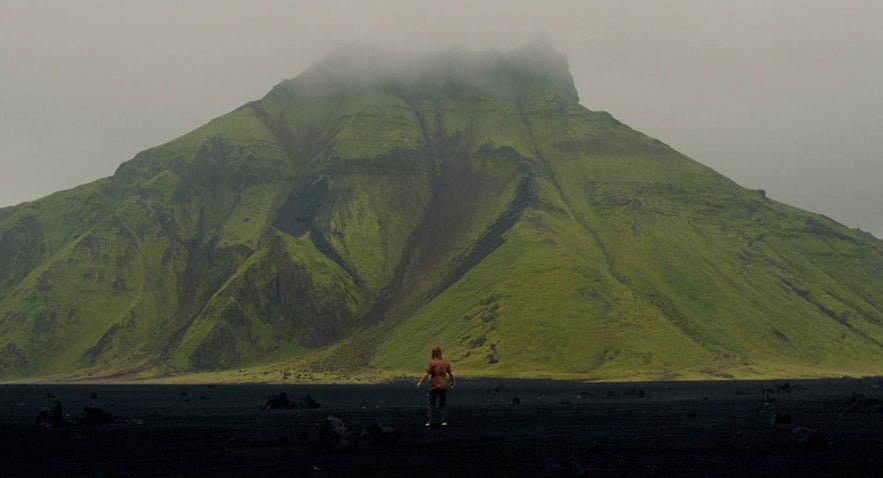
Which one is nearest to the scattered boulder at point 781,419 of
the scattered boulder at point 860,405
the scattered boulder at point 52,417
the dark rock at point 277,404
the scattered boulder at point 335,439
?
the scattered boulder at point 860,405

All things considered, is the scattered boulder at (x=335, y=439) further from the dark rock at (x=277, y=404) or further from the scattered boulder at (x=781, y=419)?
the dark rock at (x=277, y=404)

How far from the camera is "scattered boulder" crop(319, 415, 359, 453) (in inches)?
1262

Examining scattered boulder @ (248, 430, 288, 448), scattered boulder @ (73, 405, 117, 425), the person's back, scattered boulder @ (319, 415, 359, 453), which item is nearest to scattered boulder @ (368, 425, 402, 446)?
scattered boulder @ (319, 415, 359, 453)

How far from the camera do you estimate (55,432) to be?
45.0 metres

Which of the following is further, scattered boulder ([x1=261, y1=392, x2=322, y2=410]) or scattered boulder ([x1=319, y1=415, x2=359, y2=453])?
scattered boulder ([x1=261, y1=392, x2=322, y2=410])

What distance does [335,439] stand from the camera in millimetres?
32219

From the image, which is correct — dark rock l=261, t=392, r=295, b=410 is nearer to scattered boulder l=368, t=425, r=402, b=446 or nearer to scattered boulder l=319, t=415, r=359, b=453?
scattered boulder l=368, t=425, r=402, b=446

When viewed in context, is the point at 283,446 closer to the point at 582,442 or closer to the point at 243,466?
the point at 243,466

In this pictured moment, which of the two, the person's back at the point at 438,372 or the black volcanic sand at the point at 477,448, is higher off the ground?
the person's back at the point at 438,372

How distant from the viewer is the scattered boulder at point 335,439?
32.1 meters

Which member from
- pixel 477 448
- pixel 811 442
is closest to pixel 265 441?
pixel 477 448

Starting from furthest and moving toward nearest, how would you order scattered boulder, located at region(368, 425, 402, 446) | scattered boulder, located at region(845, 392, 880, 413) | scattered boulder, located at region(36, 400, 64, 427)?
scattered boulder, located at region(845, 392, 880, 413) → scattered boulder, located at region(36, 400, 64, 427) → scattered boulder, located at region(368, 425, 402, 446)

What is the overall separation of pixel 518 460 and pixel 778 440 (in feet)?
40.8

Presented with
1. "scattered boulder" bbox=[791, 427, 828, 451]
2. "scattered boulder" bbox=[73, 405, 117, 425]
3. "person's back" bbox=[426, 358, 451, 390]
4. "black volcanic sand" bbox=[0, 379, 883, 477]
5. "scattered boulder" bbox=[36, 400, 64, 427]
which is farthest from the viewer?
"scattered boulder" bbox=[73, 405, 117, 425]
